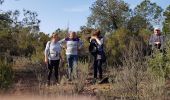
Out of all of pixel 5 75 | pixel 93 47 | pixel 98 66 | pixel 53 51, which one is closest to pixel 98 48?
pixel 93 47

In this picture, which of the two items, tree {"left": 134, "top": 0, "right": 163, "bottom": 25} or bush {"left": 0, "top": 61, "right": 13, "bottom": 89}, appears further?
tree {"left": 134, "top": 0, "right": 163, "bottom": 25}

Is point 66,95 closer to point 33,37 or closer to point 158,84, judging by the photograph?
point 158,84

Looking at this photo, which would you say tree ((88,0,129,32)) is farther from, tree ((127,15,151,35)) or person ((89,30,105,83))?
person ((89,30,105,83))

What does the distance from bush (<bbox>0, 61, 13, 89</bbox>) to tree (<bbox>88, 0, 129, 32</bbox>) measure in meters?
27.0

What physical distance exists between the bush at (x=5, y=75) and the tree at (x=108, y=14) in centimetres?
2704

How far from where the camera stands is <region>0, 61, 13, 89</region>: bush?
10977mm

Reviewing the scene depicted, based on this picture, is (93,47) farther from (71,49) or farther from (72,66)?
(72,66)

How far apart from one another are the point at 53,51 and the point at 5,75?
2.92m

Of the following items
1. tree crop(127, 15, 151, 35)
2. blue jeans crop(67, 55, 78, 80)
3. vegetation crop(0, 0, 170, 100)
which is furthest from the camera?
tree crop(127, 15, 151, 35)

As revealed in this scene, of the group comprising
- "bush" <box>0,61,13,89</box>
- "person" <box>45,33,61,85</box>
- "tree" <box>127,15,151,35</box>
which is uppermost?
"tree" <box>127,15,151,35</box>

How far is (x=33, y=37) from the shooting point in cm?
2770

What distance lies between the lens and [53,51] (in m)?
13.7

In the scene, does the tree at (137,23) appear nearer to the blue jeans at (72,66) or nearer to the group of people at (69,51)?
the group of people at (69,51)

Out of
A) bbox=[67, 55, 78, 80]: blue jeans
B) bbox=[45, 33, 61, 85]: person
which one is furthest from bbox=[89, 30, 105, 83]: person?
bbox=[45, 33, 61, 85]: person
